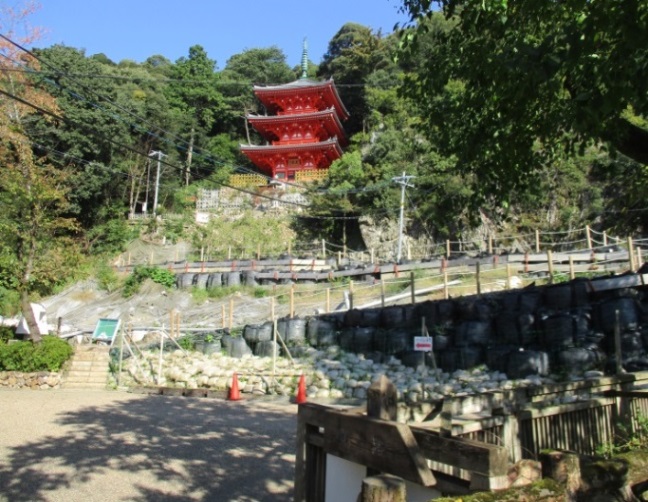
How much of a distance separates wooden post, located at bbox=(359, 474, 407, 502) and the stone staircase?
15677 millimetres

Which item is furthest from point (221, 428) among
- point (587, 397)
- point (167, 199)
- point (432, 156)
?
point (167, 199)

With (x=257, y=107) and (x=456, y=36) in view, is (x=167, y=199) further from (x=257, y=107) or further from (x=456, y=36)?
(x=456, y=36)

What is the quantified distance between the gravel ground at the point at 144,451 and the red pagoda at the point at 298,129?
3365cm

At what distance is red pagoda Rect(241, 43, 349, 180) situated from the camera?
4438 centimetres

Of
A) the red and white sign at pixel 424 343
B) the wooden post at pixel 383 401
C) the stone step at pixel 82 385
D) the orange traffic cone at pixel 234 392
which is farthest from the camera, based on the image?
the stone step at pixel 82 385

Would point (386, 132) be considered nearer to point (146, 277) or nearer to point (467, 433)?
point (146, 277)

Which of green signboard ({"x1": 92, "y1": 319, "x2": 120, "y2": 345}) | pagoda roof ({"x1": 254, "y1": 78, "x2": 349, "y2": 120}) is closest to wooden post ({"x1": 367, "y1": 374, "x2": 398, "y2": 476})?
green signboard ({"x1": 92, "y1": 319, "x2": 120, "y2": 345})

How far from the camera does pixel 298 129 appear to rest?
46250 millimetres

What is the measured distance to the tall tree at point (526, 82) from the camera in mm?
4527

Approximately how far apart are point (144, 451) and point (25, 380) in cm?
1016

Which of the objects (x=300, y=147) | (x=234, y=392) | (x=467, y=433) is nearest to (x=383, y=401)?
(x=467, y=433)

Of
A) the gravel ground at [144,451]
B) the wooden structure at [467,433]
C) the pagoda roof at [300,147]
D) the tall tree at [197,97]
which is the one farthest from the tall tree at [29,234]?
the tall tree at [197,97]

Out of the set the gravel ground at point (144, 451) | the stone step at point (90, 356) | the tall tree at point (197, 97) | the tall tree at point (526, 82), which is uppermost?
the tall tree at point (197, 97)

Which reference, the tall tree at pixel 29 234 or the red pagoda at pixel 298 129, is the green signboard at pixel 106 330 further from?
the red pagoda at pixel 298 129
